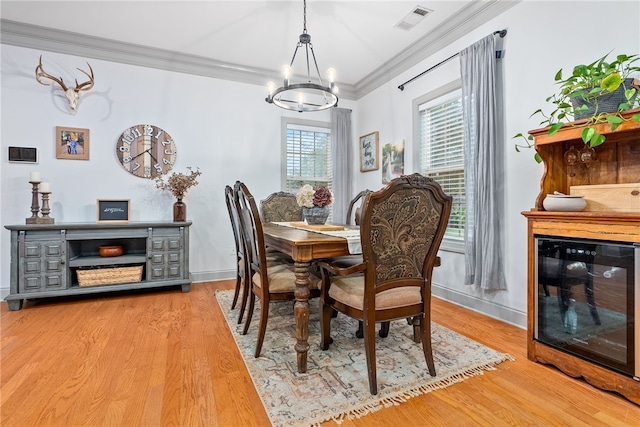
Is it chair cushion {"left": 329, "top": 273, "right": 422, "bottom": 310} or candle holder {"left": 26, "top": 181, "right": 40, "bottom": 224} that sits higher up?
candle holder {"left": 26, "top": 181, "right": 40, "bottom": 224}

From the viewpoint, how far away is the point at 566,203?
1.85 metres

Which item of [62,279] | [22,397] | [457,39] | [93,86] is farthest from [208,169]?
[457,39]

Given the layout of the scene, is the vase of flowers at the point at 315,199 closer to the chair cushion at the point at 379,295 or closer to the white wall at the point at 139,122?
the chair cushion at the point at 379,295

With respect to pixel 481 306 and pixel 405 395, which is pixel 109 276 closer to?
pixel 405 395

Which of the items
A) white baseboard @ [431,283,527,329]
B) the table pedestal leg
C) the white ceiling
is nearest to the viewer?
the table pedestal leg

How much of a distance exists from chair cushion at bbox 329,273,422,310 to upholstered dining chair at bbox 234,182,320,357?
10.0 inches

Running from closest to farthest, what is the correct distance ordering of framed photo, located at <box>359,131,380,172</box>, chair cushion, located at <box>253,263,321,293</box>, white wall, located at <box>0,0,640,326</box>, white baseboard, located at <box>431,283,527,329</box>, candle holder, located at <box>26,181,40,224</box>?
chair cushion, located at <box>253,263,321,293</box> → white wall, located at <box>0,0,640,326</box> → white baseboard, located at <box>431,283,527,329</box> → candle holder, located at <box>26,181,40,224</box> → framed photo, located at <box>359,131,380,172</box>

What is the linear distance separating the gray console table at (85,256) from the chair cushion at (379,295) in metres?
2.42

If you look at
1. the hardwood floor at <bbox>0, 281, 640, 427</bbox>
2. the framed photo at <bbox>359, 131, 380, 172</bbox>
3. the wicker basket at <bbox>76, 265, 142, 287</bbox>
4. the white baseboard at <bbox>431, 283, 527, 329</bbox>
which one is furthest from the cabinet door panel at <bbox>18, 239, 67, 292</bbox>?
the white baseboard at <bbox>431, 283, 527, 329</bbox>

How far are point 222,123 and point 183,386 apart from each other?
3.33 m

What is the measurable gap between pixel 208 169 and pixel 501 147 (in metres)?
3.36

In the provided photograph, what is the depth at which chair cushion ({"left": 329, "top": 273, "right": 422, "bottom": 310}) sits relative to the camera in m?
1.67

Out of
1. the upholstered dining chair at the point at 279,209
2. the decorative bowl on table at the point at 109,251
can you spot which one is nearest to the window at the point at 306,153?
the upholstered dining chair at the point at 279,209

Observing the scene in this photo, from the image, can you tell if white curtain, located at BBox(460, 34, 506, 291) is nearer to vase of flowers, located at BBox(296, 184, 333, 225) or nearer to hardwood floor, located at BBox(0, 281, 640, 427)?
hardwood floor, located at BBox(0, 281, 640, 427)
